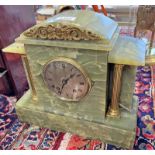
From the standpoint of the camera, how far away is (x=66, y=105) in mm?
1228

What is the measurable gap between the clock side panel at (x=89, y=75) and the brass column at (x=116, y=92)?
5 centimetres

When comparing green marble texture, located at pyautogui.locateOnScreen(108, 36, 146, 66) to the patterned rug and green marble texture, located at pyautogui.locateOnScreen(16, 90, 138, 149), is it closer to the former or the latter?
green marble texture, located at pyautogui.locateOnScreen(16, 90, 138, 149)

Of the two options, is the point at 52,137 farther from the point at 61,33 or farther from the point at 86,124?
the point at 61,33

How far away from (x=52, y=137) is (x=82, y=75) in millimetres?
564

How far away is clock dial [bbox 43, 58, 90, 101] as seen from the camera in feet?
3.32

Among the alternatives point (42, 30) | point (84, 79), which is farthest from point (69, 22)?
point (84, 79)

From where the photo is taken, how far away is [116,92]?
1.08 m

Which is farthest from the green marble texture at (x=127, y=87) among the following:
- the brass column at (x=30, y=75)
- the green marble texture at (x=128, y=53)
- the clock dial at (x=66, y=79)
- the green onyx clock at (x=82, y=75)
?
the brass column at (x=30, y=75)

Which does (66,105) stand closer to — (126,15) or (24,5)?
(24,5)

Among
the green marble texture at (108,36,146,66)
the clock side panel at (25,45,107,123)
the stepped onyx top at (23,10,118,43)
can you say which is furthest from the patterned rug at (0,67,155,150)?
the stepped onyx top at (23,10,118,43)

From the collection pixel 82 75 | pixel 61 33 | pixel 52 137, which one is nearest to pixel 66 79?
pixel 82 75

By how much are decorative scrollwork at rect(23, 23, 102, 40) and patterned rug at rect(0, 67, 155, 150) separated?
718 mm

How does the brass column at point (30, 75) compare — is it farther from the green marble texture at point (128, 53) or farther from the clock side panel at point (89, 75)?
the green marble texture at point (128, 53)

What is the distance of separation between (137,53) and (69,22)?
38cm
